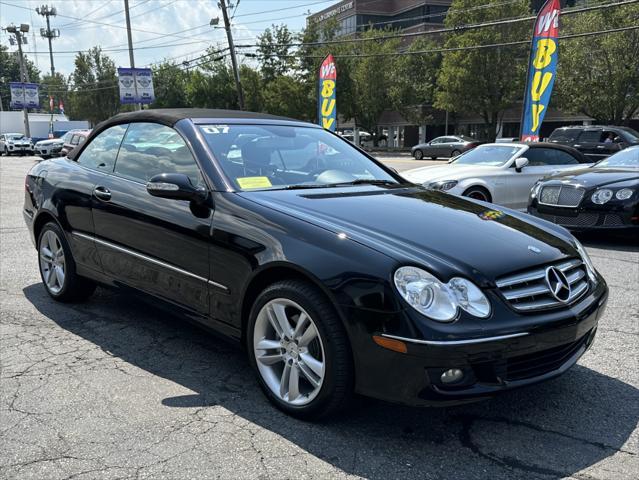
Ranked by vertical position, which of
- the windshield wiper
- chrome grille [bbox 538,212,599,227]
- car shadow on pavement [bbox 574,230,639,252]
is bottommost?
car shadow on pavement [bbox 574,230,639,252]

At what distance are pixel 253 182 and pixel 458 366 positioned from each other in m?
1.72

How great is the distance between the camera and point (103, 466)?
8.28 ft

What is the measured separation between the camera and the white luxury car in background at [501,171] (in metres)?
9.10

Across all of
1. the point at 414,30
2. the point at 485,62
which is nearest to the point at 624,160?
the point at 485,62

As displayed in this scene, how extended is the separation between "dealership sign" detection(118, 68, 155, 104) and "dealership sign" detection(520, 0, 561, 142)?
2070 cm

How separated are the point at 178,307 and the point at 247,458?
1.27 m

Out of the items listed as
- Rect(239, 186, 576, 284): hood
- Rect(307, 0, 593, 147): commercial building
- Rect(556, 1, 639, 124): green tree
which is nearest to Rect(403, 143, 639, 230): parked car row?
Rect(239, 186, 576, 284): hood

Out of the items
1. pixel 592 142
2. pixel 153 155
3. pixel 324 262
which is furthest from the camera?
pixel 592 142

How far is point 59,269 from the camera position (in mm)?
4754

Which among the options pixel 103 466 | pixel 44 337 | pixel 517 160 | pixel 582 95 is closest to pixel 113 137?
pixel 44 337

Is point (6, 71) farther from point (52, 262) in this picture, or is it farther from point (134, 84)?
point (52, 262)

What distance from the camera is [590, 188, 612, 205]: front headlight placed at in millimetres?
7359

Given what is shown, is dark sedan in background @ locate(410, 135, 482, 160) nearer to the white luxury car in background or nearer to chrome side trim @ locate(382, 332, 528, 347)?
the white luxury car in background

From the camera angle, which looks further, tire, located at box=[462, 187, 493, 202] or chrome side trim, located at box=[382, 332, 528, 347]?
tire, located at box=[462, 187, 493, 202]
